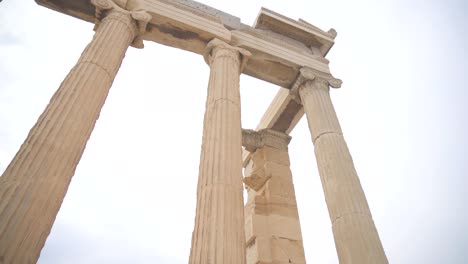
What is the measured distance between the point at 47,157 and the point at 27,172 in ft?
2.37

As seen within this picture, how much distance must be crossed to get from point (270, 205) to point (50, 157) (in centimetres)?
1325

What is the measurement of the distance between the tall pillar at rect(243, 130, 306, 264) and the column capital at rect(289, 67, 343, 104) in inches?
186

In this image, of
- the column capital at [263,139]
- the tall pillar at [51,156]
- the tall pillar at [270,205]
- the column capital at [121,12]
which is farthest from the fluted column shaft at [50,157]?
the column capital at [263,139]

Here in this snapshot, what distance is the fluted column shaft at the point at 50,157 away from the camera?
7941mm

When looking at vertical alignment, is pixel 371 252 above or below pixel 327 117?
below

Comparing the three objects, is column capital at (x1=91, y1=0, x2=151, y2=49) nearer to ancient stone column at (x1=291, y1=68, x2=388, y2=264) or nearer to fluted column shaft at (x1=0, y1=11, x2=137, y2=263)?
fluted column shaft at (x1=0, y1=11, x2=137, y2=263)

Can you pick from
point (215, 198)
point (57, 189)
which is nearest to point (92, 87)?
point (57, 189)

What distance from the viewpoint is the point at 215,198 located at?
1051cm

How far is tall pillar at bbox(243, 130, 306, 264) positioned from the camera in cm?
1745

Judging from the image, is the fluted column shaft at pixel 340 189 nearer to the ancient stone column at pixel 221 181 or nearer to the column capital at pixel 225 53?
the column capital at pixel 225 53

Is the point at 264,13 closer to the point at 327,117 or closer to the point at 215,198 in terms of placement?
the point at 327,117

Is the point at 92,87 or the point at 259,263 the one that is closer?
the point at 92,87

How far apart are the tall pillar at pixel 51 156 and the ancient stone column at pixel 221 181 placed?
425 cm

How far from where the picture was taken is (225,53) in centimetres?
1675
